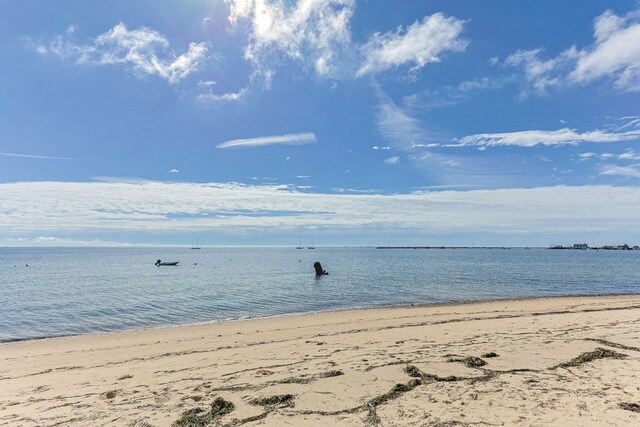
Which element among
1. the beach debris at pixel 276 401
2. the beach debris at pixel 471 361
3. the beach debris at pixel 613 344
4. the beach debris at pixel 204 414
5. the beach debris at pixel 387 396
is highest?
the beach debris at pixel 613 344

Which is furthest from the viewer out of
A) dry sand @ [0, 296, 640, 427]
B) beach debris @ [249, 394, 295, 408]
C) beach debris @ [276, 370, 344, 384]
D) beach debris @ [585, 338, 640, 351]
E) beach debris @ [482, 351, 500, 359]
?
beach debris @ [585, 338, 640, 351]

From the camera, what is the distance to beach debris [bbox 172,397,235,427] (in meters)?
6.32

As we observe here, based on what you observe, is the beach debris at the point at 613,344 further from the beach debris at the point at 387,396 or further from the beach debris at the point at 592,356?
the beach debris at the point at 387,396

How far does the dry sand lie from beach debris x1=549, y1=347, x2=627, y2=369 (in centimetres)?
9

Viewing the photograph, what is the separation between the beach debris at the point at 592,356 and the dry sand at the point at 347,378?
0.09m

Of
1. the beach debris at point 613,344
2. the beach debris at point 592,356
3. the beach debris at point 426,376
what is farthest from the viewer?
the beach debris at point 613,344

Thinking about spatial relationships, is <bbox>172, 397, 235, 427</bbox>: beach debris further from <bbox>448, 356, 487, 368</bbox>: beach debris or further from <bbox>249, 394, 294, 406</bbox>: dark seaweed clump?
<bbox>448, 356, 487, 368</bbox>: beach debris

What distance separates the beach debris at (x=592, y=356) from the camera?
8.88m

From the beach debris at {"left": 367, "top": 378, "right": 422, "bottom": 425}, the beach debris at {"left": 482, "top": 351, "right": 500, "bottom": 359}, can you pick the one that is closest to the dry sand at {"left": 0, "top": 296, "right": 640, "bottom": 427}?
the beach debris at {"left": 367, "top": 378, "right": 422, "bottom": 425}

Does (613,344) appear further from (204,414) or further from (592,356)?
(204,414)

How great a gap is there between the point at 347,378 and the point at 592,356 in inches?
258

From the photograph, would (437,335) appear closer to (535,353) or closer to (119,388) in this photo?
(535,353)

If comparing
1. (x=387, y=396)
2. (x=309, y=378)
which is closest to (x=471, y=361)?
(x=387, y=396)

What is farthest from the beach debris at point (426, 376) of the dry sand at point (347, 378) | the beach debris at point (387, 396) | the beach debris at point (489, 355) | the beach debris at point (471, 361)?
the beach debris at point (489, 355)
